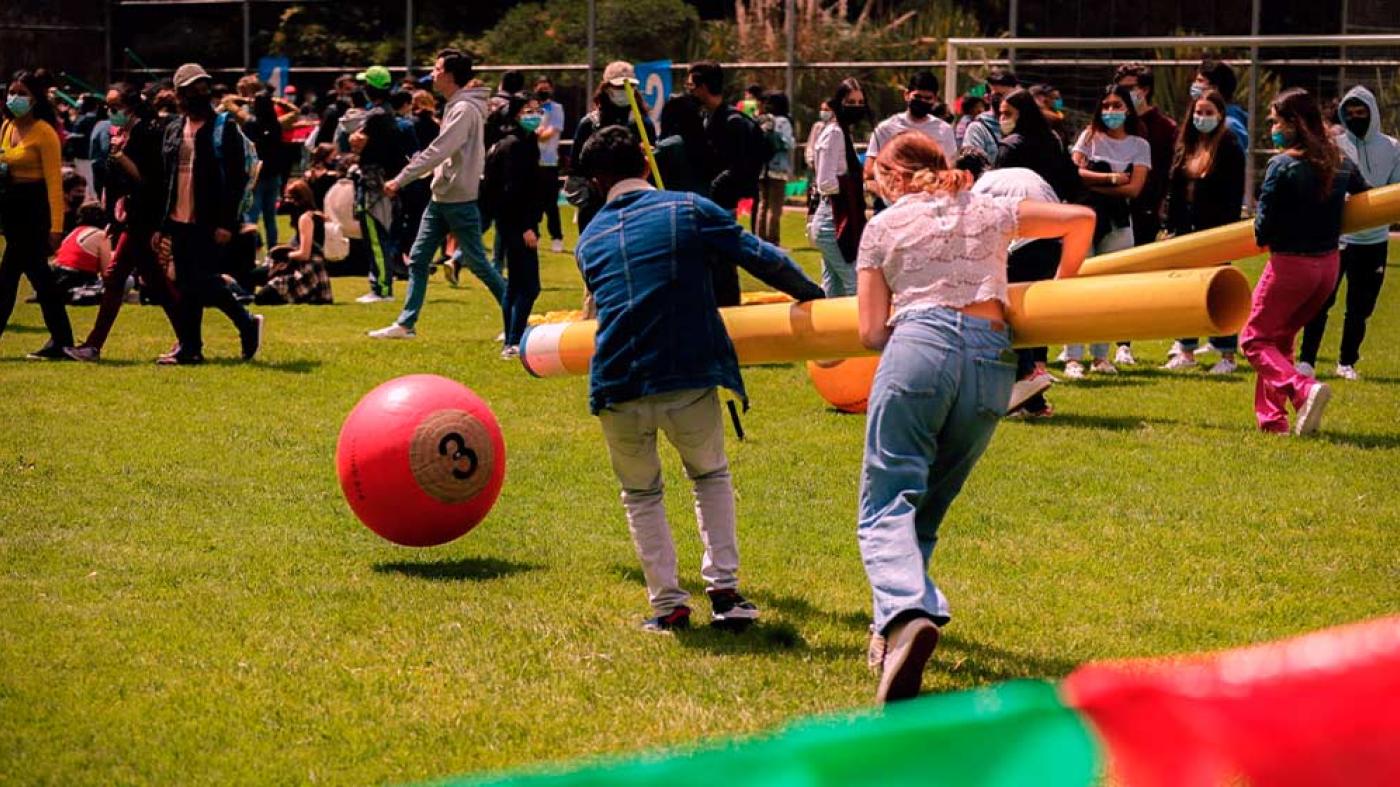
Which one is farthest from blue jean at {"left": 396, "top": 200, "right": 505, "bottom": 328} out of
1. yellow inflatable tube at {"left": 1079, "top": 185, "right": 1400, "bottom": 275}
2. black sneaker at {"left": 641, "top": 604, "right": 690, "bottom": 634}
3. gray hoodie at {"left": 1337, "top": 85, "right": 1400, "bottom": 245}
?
black sneaker at {"left": 641, "top": 604, "right": 690, "bottom": 634}

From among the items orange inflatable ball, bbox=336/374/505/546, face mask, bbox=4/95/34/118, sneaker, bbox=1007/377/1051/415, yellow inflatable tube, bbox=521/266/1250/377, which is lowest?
sneaker, bbox=1007/377/1051/415

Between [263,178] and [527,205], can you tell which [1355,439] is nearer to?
[527,205]

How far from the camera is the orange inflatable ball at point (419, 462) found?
762cm

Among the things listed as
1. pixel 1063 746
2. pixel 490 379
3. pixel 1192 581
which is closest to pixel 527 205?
pixel 490 379

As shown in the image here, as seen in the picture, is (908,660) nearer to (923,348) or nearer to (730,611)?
(923,348)

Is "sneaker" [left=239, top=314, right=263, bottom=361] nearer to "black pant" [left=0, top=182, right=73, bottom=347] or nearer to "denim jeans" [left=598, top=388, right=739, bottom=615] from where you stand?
"black pant" [left=0, top=182, right=73, bottom=347]

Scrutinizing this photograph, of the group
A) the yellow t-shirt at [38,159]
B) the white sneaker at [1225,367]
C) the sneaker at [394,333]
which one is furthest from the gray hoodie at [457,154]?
the white sneaker at [1225,367]

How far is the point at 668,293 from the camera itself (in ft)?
21.5

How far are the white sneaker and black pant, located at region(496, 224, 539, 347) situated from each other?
538 centimetres

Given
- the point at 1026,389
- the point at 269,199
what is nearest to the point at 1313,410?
the point at 1026,389

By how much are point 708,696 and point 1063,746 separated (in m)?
3.90

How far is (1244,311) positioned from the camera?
569 centimetres

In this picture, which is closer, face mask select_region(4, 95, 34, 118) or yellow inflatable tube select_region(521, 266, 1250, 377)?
yellow inflatable tube select_region(521, 266, 1250, 377)

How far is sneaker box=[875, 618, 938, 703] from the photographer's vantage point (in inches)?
216
